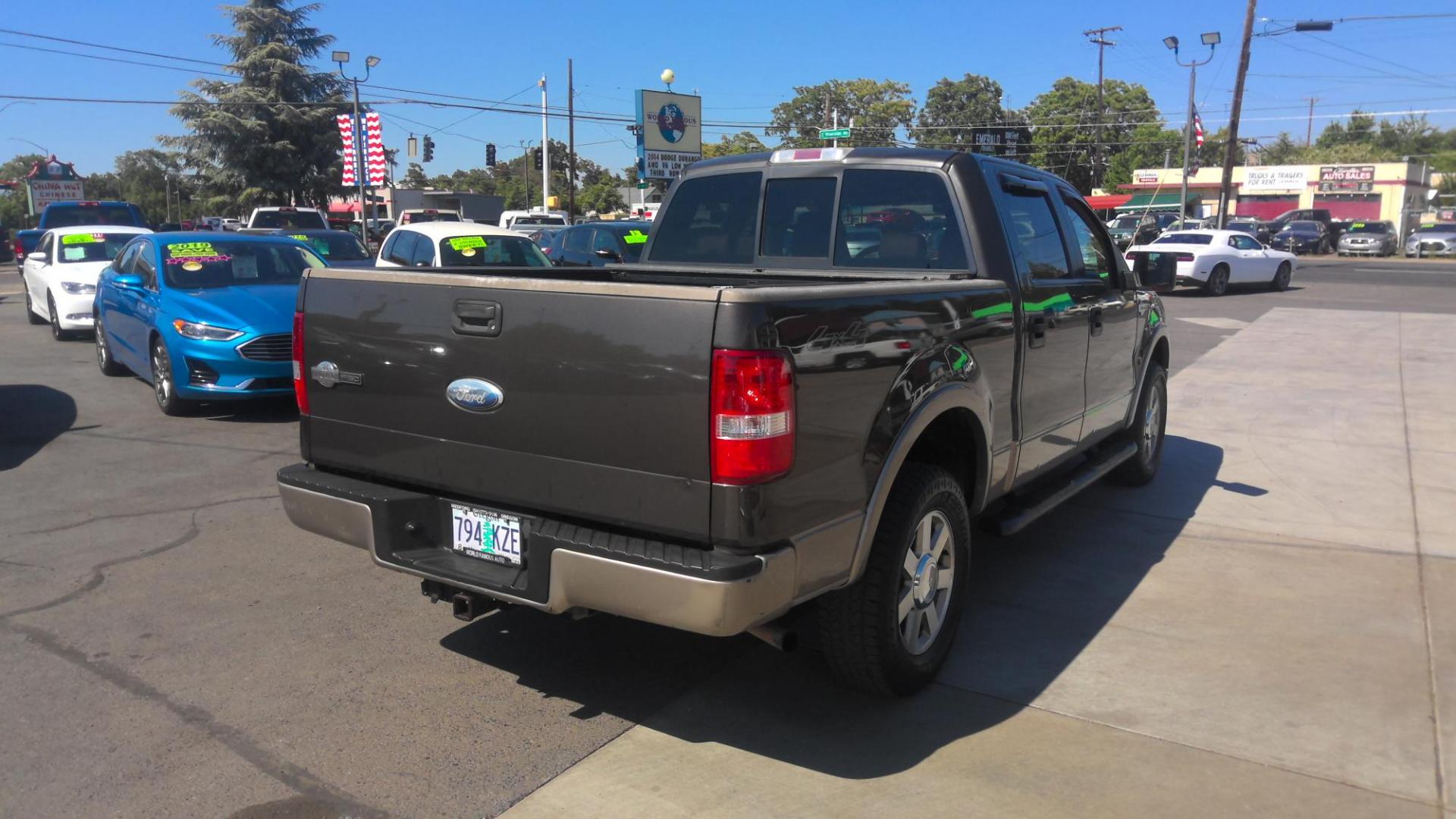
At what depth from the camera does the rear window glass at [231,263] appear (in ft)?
31.4

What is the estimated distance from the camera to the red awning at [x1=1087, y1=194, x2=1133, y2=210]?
6228 cm

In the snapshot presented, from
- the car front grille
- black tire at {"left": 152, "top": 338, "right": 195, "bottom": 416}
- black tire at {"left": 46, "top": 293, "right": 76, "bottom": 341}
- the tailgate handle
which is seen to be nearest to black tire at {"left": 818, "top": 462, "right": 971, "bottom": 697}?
the tailgate handle

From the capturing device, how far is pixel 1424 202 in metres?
74.1

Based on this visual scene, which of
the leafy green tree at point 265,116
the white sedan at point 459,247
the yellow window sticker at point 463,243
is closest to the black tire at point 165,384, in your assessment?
the white sedan at point 459,247

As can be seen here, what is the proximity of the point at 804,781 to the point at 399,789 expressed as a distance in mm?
1270

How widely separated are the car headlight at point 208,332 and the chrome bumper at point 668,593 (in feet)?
20.7

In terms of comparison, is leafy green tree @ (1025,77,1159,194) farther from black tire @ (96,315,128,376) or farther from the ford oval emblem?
the ford oval emblem

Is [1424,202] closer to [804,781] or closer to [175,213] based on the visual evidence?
[804,781]

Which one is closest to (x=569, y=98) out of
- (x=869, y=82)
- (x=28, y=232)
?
(x=28, y=232)

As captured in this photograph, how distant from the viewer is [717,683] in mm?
4156

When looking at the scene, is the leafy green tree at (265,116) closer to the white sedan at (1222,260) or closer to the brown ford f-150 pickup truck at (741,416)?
the white sedan at (1222,260)

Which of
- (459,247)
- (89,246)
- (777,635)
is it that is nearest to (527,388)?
(777,635)

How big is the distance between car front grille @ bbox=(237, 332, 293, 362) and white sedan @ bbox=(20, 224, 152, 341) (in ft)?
20.4

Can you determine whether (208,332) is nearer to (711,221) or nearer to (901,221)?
(711,221)
